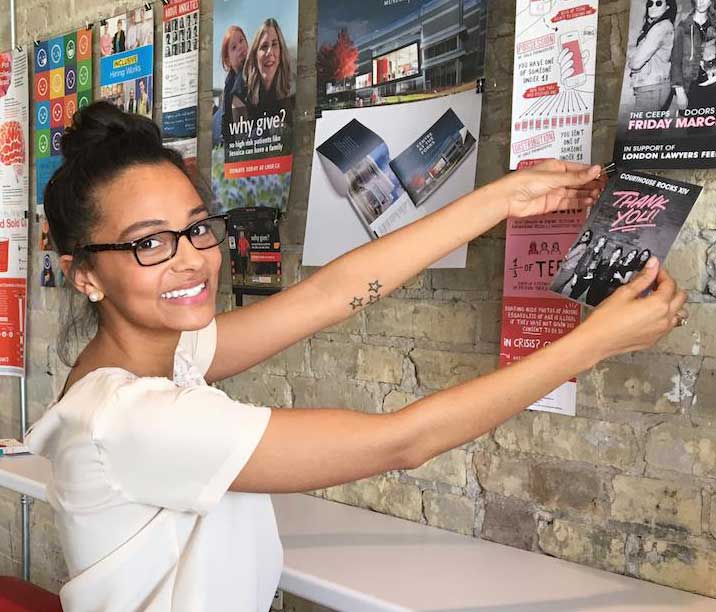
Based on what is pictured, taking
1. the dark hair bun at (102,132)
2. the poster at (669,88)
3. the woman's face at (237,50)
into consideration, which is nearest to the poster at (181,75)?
the woman's face at (237,50)

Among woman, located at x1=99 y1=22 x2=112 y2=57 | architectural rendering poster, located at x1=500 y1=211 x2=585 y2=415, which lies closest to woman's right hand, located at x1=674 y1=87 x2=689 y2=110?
architectural rendering poster, located at x1=500 y1=211 x2=585 y2=415

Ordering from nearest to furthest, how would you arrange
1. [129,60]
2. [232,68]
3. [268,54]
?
[268,54] → [232,68] → [129,60]

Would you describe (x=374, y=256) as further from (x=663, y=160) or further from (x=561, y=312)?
(x=663, y=160)

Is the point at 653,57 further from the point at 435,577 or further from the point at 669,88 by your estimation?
the point at 435,577

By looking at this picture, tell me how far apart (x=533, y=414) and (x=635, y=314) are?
22.3 inches

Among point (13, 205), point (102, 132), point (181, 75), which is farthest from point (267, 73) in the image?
point (13, 205)

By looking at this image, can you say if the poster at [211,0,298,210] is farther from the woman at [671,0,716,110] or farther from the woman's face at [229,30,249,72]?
the woman at [671,0,716,110]

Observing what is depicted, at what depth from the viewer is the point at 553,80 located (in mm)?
1615

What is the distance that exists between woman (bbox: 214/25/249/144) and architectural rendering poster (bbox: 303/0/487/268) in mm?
319

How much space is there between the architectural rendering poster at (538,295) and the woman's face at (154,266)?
2.19 ft

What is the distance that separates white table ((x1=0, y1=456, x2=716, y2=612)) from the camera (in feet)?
→ 4.76

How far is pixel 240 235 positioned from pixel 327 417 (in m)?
1.24

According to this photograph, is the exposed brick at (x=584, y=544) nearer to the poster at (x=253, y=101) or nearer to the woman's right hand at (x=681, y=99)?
the woman's right hand at (x=681, y=99)

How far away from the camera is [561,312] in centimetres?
164
